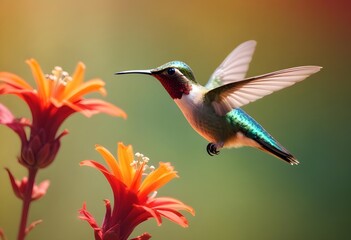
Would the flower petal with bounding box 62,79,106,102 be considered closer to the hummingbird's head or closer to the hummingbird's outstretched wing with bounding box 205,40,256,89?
the hummingbird's head

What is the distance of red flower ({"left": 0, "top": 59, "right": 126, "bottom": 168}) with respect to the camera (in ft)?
2.23

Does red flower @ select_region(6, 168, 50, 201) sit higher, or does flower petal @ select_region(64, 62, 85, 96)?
flower petal @ select_region(64, 62, 85, 96)

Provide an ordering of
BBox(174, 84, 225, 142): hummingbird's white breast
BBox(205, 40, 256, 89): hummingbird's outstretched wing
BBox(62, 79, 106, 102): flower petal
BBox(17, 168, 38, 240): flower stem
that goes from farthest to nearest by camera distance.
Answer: BBox(205, 40, 256, 89): hummingbird's outstretched wing < BBox(174, 84, 225, 142): hummingbird's white breast < BBox(62, 79, 106, 102): flower petal < BBox(17, 168, 38, 240): flower stem

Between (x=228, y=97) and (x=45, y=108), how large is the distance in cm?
31

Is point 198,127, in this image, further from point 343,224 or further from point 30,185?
point 343,224

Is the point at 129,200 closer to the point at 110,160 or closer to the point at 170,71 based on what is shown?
the point at 110,160

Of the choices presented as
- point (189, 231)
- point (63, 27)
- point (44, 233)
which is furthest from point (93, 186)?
point (63, 27)

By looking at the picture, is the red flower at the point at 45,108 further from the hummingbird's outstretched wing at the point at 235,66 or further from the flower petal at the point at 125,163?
the hummingbird's outstretched wing at the point at 235,66

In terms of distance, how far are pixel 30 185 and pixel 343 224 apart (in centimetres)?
149

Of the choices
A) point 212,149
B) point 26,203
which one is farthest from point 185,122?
point 26,203

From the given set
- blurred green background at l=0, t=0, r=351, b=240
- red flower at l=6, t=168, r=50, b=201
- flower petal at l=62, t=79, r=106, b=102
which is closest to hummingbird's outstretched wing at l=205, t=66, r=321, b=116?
flower petal at l=62, t=79, r=106, b=102

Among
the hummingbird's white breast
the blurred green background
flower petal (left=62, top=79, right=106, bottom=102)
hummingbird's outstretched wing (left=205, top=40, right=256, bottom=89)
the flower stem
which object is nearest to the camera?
the flower stem

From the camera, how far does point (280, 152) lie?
0.86m

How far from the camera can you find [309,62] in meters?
1.93
